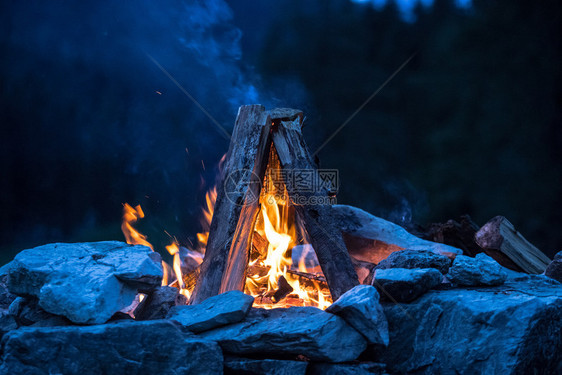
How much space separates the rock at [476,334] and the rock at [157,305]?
1.26m

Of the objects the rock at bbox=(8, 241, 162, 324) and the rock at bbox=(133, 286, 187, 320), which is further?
the rock at bbox=(133, 286, 187, 320)

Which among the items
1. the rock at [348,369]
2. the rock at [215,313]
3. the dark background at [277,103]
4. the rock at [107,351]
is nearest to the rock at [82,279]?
the rock at [107,351]

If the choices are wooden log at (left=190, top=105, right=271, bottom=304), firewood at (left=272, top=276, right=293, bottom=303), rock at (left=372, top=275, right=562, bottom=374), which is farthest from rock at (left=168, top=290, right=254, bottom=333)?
firewood at (left=272, top=276, right=293, bottom=303)

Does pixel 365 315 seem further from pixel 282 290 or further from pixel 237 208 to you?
pixel 282 290

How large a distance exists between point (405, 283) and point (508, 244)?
2.18 meters

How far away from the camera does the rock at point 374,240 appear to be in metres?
3.81

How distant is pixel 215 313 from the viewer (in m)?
1.92

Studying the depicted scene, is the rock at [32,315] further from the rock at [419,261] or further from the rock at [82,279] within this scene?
the rock at [419,261]

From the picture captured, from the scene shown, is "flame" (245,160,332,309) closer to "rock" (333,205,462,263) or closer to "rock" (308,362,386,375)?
"rock" (333,205,462,263)

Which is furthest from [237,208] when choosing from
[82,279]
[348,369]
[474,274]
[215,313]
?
[474,274]

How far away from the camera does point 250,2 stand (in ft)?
21.1

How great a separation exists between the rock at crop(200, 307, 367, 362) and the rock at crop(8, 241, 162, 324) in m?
0.47

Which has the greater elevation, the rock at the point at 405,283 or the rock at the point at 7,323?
the rock at the point at 405,283

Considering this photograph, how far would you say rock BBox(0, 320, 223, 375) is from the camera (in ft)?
5.35
